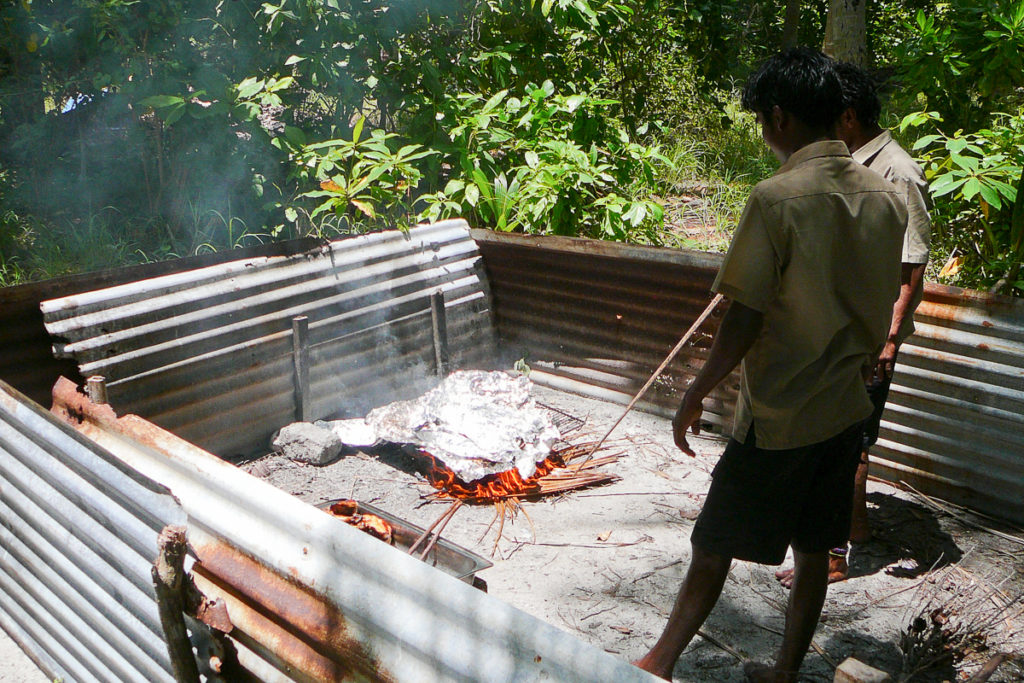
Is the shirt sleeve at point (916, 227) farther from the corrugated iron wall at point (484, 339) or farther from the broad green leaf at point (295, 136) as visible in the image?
the broad green leaf at point (295, 136)

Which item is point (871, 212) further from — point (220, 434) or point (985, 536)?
point (220, 434)

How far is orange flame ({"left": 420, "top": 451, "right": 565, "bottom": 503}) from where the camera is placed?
3908 mm

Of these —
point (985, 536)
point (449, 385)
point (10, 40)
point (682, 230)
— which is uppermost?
point (10, 40)

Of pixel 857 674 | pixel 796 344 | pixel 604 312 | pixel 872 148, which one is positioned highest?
pixel 872 148

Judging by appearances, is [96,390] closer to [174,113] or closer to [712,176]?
[174,113]

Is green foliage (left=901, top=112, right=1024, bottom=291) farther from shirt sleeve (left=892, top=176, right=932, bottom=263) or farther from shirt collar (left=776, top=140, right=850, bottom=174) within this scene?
shirt collar (left=776, top=140, right=850, bottom=174)

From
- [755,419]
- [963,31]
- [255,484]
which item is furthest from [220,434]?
[963,31]

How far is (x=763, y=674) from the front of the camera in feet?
8.67

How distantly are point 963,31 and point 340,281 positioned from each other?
188 inches

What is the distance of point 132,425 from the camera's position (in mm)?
2301

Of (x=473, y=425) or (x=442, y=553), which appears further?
(x=473, y=425)

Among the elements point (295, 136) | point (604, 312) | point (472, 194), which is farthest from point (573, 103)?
point (604, 312)

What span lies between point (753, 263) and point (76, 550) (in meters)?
1.91

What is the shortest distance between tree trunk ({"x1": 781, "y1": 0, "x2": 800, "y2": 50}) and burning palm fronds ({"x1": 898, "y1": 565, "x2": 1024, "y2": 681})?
8.20m
